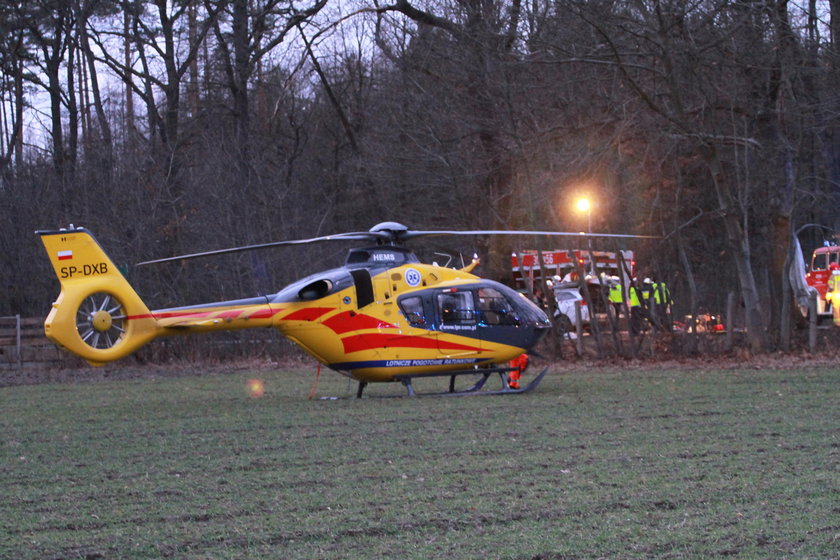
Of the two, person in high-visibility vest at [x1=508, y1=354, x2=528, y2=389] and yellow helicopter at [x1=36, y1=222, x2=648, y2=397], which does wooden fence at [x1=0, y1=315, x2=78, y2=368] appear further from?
person in high-visibility vest at [x1=508, y1=354, x2=528, y2=389]

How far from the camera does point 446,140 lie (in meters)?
30.0

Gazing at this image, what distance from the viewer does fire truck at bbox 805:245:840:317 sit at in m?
29.5

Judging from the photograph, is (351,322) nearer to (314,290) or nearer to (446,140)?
(314,290)

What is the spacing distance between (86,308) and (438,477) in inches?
299

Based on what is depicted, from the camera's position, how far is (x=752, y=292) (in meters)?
21.8

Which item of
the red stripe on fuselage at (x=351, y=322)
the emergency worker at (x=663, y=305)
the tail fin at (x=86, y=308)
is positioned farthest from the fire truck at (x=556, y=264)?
the tail fin at (x=86, y=308)

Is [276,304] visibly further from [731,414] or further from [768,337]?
[768,337]

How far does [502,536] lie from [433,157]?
24.0 meters

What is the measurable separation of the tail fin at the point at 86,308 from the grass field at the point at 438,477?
1.02 m

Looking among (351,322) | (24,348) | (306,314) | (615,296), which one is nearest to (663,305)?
(615,296)

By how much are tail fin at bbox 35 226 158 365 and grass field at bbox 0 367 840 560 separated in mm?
1016

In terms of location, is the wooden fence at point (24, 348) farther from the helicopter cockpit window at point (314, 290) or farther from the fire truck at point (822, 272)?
the fire truck at point (822, 272)

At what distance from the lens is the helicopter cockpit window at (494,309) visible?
16.2m

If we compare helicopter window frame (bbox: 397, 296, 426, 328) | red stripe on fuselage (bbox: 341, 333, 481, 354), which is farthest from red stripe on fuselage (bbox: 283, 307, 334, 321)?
helicopter window frame (bbox: 397, 296, 426, 328)
